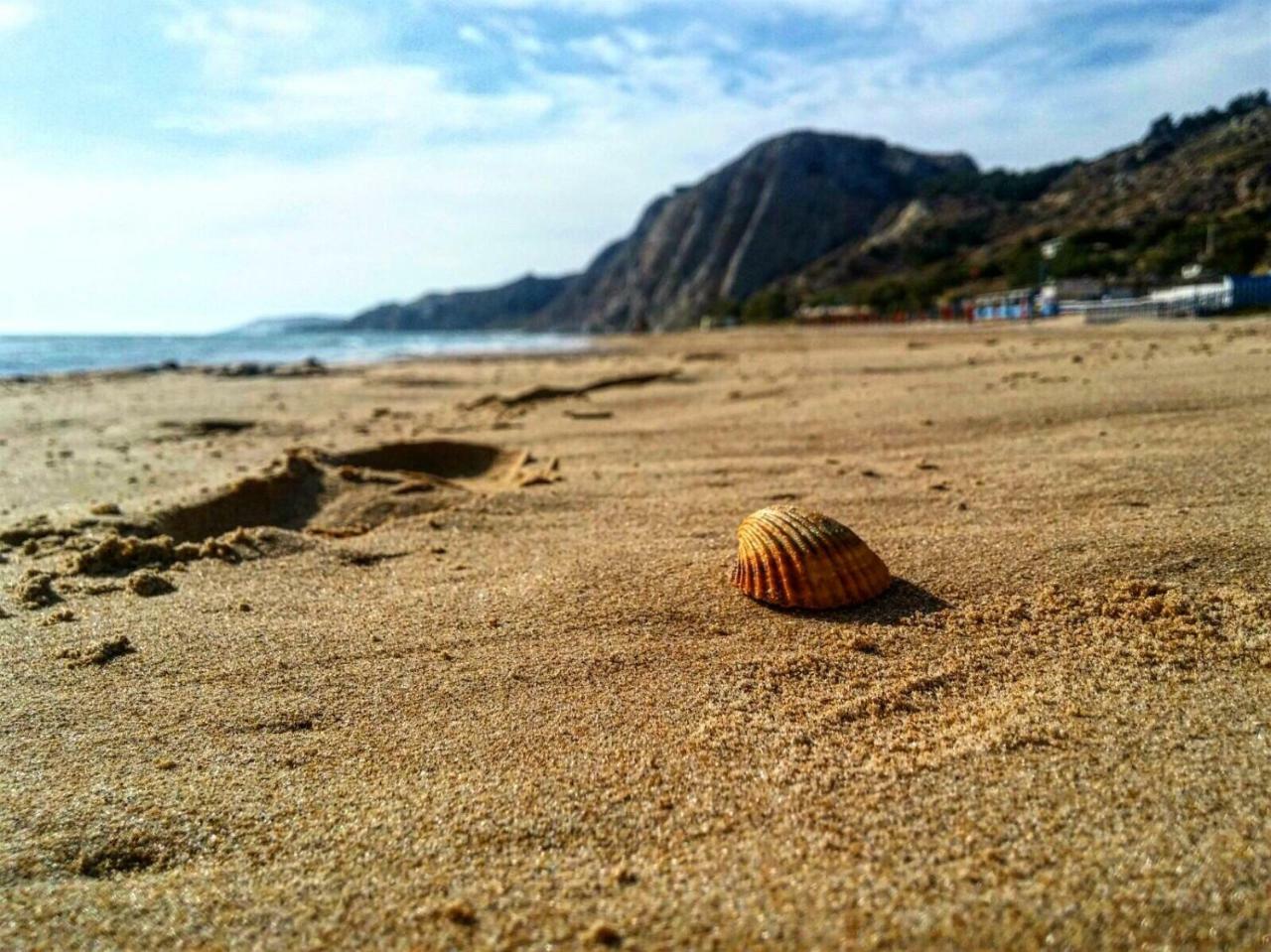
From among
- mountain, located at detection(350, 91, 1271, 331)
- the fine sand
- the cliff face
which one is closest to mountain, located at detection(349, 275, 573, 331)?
mountain, located at detection(350, 91, 1271, 331)

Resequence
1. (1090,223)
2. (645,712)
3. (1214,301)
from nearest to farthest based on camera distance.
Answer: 1. (645,712)
2. (1214,301)
3. (1090,223)

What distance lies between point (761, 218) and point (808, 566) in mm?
89952

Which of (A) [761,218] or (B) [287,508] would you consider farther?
(A) [761,218]

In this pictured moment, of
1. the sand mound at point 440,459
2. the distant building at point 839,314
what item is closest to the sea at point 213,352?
the distant building at point 839,314

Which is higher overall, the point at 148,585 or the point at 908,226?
the point at 908,226

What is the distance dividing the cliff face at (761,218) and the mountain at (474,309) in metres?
34.9

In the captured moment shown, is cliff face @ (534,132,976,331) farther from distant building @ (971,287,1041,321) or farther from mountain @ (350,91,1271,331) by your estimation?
distant building @ (971,287,1041,321)

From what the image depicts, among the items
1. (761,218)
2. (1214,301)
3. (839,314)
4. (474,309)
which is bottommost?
(1214,301)

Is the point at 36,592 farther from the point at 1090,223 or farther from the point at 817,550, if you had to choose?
the point at 1090,223

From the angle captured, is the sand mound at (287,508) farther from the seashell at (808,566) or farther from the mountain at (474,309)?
the mountain at (474,309)

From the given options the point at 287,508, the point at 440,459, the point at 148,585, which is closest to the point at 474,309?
the point at 440,459

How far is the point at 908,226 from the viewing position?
2616 inches

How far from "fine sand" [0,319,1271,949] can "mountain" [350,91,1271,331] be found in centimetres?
2669

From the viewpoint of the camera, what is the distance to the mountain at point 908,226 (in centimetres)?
3484
